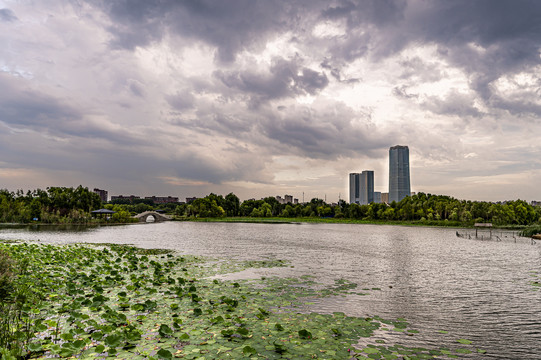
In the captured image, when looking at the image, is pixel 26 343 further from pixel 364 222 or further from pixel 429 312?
pixel 364 222

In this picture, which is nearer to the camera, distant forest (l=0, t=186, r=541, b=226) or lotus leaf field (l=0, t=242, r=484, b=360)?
lotus leaf field (l=0, t=242, r=484, b=360)

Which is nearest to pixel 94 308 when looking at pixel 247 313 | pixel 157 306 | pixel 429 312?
pixel 157 306

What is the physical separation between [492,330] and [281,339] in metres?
7.15

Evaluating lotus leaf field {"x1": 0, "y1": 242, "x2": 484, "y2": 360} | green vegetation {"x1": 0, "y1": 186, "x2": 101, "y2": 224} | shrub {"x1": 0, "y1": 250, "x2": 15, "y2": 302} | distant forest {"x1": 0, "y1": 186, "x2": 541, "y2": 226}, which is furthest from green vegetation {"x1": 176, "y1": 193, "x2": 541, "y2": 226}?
shrub {"x1": 0, "y1": 250, "x2": 15, "y2": 302}

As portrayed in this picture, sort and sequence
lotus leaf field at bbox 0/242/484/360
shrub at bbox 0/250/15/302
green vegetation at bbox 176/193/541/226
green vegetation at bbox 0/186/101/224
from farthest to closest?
green vegetation at bbox 176/193/541/226
green vegetation at bbox 0/186/101/224
shrub at bbox 0/250/15/302
lotus leaf field at bbox 0/242/484/360

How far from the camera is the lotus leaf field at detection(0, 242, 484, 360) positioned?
273 inches

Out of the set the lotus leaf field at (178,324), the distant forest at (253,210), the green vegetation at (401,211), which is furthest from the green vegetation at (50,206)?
the lotus leaf field at (178,324)

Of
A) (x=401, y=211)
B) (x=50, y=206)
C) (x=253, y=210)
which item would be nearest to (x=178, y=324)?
(x=50, y=206)

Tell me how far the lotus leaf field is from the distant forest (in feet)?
320

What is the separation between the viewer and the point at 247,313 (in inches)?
400

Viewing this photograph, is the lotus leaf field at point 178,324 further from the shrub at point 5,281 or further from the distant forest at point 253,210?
the distant forest at point 253,210

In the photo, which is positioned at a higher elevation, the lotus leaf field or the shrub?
the shrub

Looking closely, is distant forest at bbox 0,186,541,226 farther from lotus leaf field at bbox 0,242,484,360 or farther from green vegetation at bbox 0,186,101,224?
lotus leaf field at bbox 0,242,484,360

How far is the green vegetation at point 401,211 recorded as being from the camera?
110375mm
